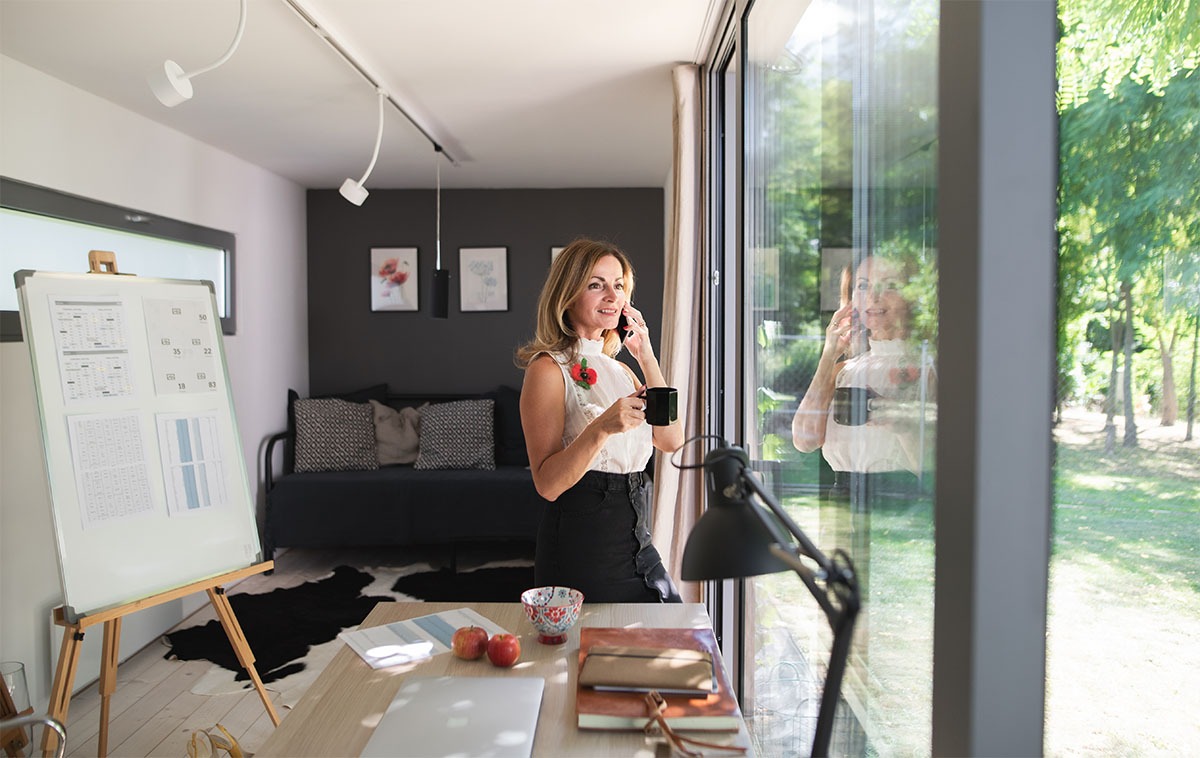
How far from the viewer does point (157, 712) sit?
3.07 m

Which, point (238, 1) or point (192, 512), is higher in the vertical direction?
point (238, 1)

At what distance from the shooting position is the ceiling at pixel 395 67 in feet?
8.54

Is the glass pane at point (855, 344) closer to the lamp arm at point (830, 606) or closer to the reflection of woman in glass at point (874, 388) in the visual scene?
the reflection of woman in glass at point (874, 388)

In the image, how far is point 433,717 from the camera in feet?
4.14

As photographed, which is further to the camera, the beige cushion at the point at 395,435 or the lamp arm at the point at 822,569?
the beige cushion at the point at 395,435

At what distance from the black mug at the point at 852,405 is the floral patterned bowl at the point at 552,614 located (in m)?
0.65

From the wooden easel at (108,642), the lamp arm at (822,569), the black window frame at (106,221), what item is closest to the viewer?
the lamp arm at (822,569)

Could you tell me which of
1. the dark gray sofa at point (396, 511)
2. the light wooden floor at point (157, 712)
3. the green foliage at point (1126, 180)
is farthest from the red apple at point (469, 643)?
the dark gray sofa at point (396, 511)

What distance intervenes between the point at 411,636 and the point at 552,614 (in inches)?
12.3

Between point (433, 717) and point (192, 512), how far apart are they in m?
1.94

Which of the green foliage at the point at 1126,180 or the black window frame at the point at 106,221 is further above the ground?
the black window frame at the point at 106,221

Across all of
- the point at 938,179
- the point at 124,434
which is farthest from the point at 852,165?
the point at 124,434

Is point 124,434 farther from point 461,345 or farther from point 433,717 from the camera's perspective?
point 461,345

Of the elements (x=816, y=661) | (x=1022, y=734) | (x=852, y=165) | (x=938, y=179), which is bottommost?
(x=816, y=661)
